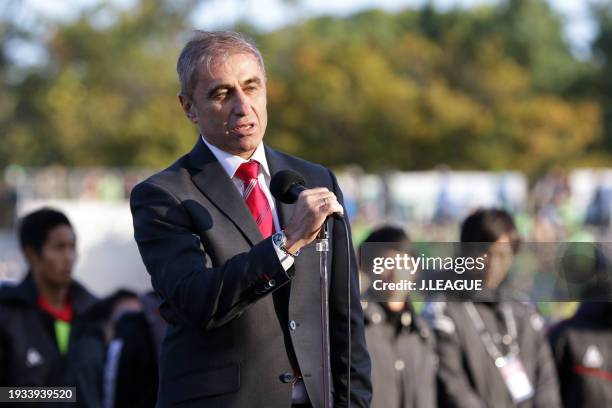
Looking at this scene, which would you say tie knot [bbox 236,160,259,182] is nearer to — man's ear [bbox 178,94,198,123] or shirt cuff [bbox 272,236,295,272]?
man's ear [bbox 178,94,198,123]

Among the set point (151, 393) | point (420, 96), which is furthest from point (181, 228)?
point (420, 96)

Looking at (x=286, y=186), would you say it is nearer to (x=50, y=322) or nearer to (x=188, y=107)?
(x=188, y=107)

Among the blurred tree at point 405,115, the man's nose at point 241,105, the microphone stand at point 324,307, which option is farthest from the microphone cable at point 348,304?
the blurred tree at point 405,115

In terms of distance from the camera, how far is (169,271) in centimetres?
335

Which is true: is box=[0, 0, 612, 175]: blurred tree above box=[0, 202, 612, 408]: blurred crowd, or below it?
above

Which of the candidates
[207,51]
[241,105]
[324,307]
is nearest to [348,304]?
[324,307]

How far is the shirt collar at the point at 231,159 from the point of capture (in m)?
3.57

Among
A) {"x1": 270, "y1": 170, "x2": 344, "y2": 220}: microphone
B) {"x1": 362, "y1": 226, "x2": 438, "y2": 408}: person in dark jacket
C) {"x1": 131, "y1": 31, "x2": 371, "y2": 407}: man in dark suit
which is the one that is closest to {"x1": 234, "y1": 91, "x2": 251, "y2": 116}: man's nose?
{"x1": 131, "y1": 31, "x2": 371, "y2": 407}: man in dark suit

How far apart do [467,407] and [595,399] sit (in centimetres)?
100

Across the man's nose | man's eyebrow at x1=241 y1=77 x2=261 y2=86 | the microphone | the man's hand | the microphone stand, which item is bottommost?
the microphone stand

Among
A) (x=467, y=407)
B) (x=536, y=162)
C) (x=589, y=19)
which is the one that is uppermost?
(x=589, y=19)

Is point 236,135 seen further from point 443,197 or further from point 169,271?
point 443,197

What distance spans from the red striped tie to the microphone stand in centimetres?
25

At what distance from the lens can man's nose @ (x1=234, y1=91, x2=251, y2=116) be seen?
3.44m
